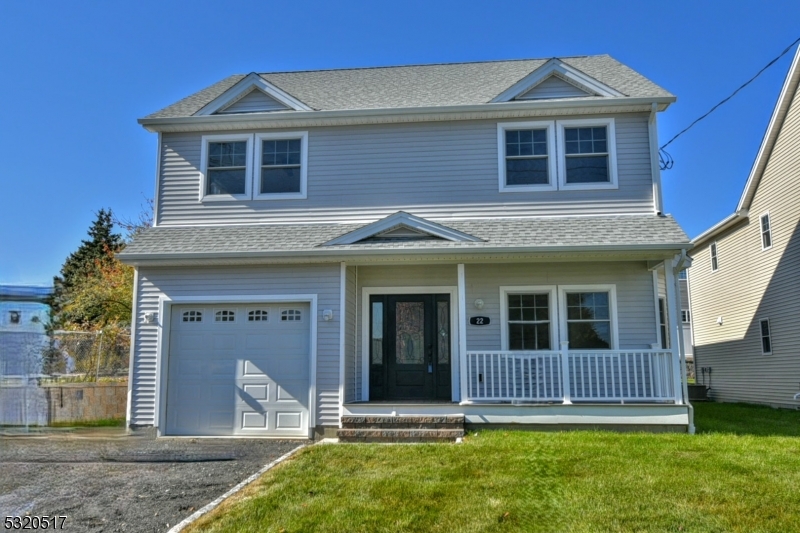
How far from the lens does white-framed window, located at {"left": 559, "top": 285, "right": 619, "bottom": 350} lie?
33.8 ft

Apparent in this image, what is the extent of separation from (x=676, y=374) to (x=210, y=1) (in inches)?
364

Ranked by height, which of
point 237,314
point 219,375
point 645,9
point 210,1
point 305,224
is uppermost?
point 645,9

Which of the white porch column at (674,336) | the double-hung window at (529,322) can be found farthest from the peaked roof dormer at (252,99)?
the white porch column at (674,336)

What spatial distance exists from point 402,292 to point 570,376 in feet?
10.3

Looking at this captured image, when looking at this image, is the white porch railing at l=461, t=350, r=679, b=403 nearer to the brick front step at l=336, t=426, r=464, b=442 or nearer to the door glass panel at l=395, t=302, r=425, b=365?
the brick front step at l=336, t=426, r=464, b=442

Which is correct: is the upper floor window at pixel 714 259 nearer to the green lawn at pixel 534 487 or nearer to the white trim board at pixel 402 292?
the green lawn at pixel 534 487

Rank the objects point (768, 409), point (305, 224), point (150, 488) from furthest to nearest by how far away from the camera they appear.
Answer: point (768, 409) → point (305, 224) → point (150, 488)

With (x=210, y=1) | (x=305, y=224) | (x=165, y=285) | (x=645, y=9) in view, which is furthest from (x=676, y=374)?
(x=210, y=1)

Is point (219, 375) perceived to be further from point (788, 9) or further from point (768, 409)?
point (788, 9)

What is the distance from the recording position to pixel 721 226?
17.2m

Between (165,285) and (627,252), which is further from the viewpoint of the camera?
(165,285)

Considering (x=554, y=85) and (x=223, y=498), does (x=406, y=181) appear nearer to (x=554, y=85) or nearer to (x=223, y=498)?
(x=554, y=85)

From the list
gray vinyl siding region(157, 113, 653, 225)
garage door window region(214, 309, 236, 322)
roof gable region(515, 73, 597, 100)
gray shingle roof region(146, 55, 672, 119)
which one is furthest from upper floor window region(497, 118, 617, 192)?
garage door window region(214, 309, 236, 322)

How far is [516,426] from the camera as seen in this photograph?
29.7ft
